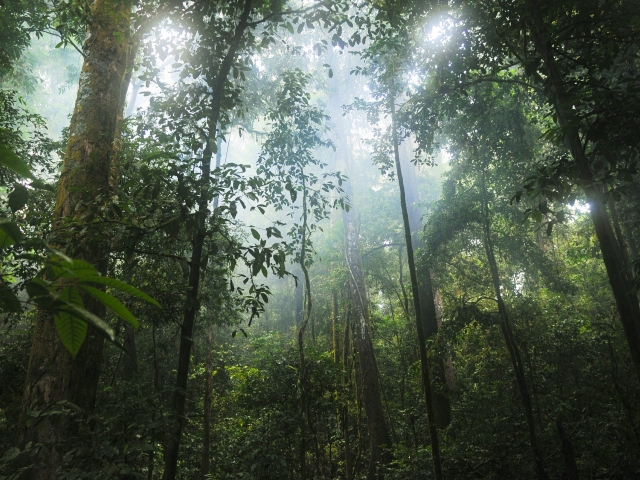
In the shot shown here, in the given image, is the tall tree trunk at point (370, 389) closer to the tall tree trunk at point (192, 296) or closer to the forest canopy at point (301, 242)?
the forest canopy at point (301, 242)

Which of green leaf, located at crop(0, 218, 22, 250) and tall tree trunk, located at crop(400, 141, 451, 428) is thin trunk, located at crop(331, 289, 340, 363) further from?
green leaf, located at crop(0, 218, 22, 250)

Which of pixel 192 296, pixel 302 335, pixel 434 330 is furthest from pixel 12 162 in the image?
pixel 434 330

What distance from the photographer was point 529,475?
203 inches

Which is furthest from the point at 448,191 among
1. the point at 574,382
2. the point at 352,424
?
the point at 352,424

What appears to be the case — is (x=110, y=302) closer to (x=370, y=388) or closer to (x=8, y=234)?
(x=8, y=234)

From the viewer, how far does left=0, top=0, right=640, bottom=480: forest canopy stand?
2371mm

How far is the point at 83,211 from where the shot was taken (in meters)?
2.45

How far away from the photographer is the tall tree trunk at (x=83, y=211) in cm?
263

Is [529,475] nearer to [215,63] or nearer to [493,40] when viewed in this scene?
[493,40]

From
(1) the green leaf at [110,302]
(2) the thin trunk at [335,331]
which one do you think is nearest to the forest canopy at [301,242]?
(1) the green leaf at [110,302]

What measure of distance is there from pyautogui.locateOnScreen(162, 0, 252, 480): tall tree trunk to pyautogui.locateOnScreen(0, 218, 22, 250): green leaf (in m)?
1.77

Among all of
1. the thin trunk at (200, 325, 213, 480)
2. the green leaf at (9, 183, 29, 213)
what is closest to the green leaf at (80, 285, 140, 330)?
the green leaf at (9, 183, 29, 213)

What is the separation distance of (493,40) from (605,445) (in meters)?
5.49

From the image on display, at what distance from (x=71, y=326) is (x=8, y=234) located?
175 millimetres
